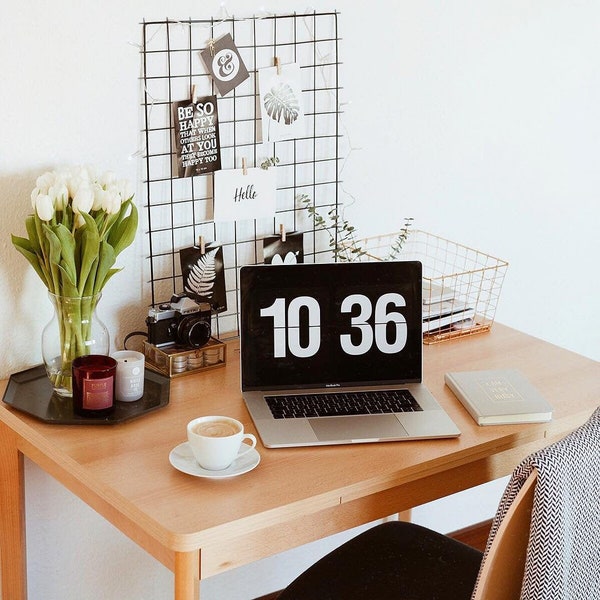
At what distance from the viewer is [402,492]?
5.06ft

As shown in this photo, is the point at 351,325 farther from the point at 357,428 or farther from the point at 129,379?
the point at 129,379

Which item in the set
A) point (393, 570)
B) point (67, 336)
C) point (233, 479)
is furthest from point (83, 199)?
point (393, 570)

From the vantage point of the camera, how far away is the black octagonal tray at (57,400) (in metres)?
1.59

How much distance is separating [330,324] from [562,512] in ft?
2.12

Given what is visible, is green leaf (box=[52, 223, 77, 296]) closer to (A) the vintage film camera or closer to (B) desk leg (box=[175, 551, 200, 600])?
(A) the vintage film camera

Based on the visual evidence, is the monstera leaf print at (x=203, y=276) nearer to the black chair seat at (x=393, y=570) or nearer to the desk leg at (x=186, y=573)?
the black chair seat at (x=393, y=570)

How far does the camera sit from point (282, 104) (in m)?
1.96

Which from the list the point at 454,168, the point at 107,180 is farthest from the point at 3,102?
the point at 454,168

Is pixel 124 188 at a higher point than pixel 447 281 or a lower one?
higher

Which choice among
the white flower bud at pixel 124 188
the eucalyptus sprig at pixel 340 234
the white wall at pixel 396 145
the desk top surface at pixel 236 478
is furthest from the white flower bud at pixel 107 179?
the eucalyptus sprig at pixel 340 234

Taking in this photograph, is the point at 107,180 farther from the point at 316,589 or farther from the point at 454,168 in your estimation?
the point at 454,168

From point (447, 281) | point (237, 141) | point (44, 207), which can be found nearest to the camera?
point (44, 207)

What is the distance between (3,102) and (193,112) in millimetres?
349

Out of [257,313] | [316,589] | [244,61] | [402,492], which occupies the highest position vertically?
[244,61]
